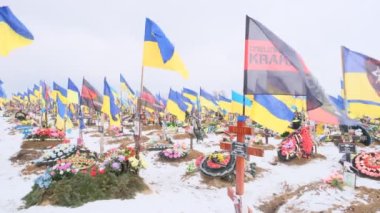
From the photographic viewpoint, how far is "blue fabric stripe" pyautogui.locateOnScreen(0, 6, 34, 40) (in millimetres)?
9461

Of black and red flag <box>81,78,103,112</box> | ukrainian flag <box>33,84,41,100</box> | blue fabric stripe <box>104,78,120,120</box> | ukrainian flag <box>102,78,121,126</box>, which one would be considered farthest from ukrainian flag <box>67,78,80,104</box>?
ukrainian flag <box>33,84,41,100</box>

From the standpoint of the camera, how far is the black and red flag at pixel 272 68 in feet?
21.3

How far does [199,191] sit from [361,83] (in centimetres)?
629

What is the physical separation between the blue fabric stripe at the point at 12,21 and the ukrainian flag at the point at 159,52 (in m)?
3.60

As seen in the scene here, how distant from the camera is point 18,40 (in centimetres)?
976

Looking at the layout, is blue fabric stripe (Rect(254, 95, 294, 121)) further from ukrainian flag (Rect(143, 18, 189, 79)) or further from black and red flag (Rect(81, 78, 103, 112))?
black and red flag (Rect(81, 78, 103, 112))

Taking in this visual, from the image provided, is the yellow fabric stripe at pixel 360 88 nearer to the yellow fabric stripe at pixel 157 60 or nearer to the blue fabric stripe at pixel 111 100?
the yellow fabric stripe at pixel 157 60

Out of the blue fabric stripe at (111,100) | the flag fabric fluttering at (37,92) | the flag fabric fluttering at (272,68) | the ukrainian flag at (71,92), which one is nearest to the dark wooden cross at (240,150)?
the flag fabric fluttering at (272,68)

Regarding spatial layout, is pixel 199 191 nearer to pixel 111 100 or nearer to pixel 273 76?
pixel 273 76

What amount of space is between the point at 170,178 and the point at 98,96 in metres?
7.10

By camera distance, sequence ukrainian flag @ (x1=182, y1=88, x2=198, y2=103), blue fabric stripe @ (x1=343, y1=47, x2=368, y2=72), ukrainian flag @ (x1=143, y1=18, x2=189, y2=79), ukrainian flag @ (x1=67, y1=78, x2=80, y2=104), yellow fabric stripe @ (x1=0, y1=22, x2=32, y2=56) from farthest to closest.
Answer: ukrainian flag @ (x1=182, y1=88, x2=198, y2=103), ukrainian flag @ (x1=67, y1=78, x2=80, y2=104), ukrainian flag @ (x1=143, y1=18, x2=189, y2=79), blue fabric stripe @ (x1=343, y1=47, x2=368, y2=72), yellow fabric stripe @ (x1=0, y1=22, x2=32, y2=56)

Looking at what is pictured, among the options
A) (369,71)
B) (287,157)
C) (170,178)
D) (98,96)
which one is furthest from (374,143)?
(98,96)

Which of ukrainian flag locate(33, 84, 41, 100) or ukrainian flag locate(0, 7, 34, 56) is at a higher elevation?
ukrainian flag locate(33, 84, 41, 100)

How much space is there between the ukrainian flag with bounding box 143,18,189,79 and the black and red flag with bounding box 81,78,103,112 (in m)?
7.34
